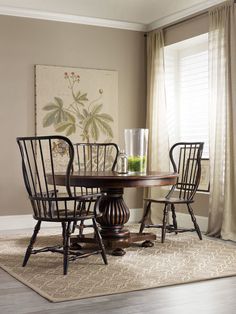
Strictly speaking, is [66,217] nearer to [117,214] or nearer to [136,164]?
[117,214]

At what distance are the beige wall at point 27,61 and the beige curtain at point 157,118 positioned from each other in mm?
389

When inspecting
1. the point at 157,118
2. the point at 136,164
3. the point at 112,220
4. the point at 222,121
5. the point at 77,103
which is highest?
the point at 77,103

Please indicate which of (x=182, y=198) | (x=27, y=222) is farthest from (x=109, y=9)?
(x=27, y=222)

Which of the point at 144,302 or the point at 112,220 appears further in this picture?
the point at 112,220

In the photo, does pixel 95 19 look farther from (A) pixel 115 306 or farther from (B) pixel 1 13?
(A) pixel 115 306

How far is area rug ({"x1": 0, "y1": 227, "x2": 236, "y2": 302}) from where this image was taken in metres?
3.44

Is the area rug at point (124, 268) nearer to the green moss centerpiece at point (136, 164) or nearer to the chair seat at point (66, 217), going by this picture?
the chair seat at point (66, 217)

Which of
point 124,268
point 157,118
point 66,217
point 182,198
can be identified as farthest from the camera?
point 157,118

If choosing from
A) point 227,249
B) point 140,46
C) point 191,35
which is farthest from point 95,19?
point 227,249

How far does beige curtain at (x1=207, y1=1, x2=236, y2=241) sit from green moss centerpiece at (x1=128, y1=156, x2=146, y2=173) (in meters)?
1.01

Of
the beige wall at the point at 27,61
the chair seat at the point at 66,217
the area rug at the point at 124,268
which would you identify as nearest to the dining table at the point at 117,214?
the area rug at the point at 124,268

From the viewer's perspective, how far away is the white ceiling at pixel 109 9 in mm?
5938

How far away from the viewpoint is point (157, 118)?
667cm

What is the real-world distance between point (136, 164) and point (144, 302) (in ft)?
6.31
